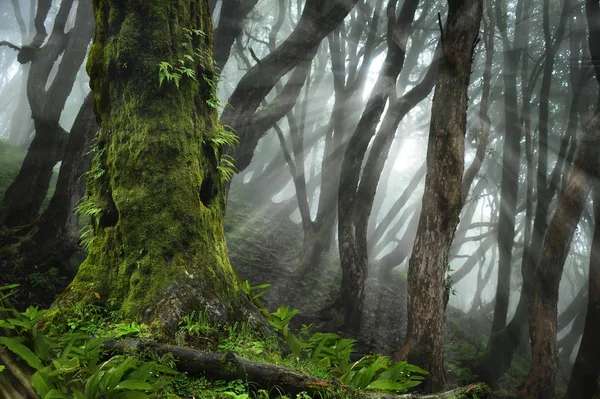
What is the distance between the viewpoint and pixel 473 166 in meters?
8.23

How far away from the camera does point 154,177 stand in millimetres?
3037

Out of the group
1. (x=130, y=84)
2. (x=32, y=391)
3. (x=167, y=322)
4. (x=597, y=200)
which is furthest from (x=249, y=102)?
(x=597, y=200)

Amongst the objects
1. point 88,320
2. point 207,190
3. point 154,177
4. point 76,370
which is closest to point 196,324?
point 88,320

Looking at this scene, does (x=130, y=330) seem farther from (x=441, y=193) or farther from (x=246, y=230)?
(x=246, y=230)

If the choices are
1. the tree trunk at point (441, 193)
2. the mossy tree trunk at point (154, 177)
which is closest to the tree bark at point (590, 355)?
the tree trunk at point (441, 193)

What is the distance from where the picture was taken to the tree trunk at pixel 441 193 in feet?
17.2

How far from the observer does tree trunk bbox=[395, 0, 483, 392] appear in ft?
17.2

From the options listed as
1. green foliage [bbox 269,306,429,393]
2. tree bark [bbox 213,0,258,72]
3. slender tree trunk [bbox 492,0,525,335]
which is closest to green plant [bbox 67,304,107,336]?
green foliage [bbox 269,306,429,393]

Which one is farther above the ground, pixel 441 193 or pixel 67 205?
pixel 441 193

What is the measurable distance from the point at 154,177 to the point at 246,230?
10.8 meters

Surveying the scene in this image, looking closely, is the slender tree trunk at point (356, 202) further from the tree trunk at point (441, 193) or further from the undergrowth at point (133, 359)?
the undergrowth at point (133, 359)

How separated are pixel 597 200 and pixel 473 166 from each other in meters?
2.39

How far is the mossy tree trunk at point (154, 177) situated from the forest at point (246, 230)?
0.02 metres

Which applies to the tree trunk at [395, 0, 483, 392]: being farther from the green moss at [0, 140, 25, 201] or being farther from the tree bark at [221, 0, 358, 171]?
the green moss at [0, 140, 25, 201]
